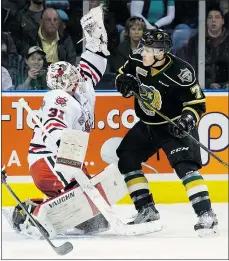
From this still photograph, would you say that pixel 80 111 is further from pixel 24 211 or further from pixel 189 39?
pixel 189 39

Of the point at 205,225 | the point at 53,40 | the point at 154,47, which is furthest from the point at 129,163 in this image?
the point at 53,40

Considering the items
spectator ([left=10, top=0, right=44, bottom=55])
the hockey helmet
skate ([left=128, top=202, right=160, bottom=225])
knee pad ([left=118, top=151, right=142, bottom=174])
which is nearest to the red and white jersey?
knee pad ([left=118, top=151, right=142, bottom=174])

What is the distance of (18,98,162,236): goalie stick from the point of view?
545cm

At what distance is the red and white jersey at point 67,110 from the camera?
542 centimetres

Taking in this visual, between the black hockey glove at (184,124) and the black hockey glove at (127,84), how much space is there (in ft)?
0.86

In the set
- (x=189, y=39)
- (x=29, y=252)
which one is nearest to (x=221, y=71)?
(x=189, y=39)

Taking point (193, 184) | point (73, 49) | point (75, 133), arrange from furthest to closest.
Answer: point (73, 49)
point (193, 184)
point (75, 133)

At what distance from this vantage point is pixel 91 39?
5906 mm

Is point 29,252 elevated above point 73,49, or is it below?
below

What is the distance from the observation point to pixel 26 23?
6465 millimetres

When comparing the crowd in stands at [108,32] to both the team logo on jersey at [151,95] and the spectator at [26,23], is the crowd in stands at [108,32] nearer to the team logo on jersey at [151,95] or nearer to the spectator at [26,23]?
the spectator at [26,23]

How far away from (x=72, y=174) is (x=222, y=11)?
5.49 ft

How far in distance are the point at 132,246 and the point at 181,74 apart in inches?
30.9

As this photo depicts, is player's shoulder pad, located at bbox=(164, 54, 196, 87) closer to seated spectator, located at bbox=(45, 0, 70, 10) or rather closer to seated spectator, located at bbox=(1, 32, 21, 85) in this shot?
seated spectator, located at bbox=(45, 0, 70, 10)
